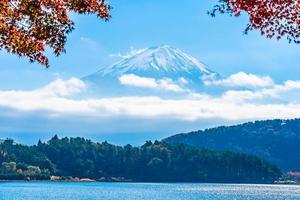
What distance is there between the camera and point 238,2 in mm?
17062

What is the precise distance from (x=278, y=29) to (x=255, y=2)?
0.93 m

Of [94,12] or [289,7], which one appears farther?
[94,12]

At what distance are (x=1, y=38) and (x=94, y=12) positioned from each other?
8.47ft

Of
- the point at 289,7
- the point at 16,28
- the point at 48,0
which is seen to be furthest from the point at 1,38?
the point at 289,7

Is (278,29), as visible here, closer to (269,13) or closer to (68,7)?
(269,13)

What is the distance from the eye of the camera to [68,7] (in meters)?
17.8

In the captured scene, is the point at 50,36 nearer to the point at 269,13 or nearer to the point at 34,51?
the point at 34,51

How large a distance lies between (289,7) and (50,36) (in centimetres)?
631

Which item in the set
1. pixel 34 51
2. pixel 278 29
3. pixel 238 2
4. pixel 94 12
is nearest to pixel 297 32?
pixel 278 29

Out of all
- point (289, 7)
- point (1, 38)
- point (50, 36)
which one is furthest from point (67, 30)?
point (289, 7)

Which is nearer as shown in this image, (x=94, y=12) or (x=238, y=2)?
(x=238, y=2)

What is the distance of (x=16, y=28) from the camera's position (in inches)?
690

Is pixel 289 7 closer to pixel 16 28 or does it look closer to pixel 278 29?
pixel 278 29

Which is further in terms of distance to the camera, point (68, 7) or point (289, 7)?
point (68, 7)
